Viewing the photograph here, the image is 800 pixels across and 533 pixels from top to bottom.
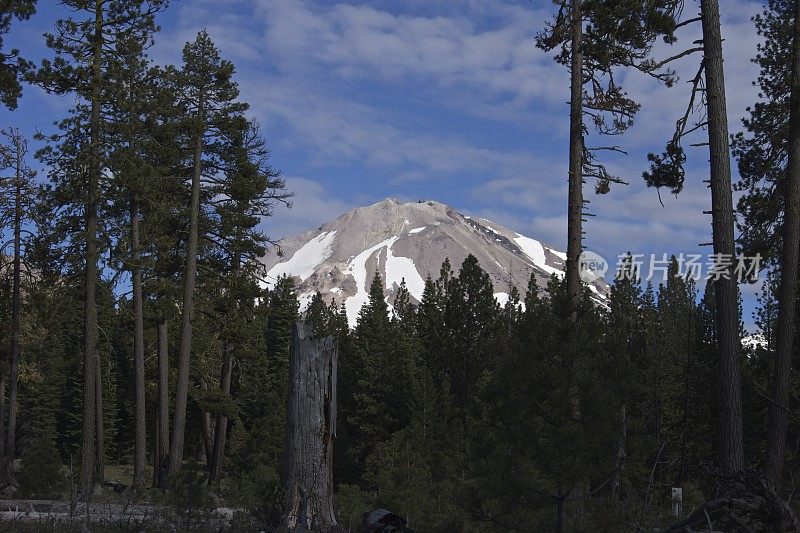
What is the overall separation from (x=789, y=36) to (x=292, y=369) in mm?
13078

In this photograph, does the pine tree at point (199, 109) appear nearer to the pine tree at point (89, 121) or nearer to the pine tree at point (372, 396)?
the pine tree at point (89, 121)

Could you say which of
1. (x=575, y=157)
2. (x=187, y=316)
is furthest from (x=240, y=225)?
(x=575, y=157)

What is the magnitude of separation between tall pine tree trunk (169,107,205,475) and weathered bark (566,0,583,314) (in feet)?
42.4

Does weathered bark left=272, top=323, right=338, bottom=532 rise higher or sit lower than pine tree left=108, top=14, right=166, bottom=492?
lower

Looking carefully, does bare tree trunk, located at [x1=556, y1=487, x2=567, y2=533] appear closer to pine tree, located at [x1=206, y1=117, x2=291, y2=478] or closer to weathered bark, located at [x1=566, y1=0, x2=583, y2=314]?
weathered bark, located at [x1=566, y1=0, x2=583, y2=314]

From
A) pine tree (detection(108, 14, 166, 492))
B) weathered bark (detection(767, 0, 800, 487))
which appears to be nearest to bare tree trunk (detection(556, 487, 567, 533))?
weathered bark (detection(767, 0, 800, 487))

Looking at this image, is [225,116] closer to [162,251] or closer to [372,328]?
[162,251]

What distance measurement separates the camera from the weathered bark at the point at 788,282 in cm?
1475

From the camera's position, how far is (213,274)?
1009 inches

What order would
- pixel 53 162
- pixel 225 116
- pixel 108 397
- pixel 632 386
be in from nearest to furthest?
pixel 632 386 < pixel 53 162 < pixel 225 116 < pixel 108 397

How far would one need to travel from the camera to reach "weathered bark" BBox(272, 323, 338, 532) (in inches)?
316

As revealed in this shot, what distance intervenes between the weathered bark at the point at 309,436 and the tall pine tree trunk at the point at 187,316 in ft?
50.3

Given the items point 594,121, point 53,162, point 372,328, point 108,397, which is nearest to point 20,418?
point 108,397

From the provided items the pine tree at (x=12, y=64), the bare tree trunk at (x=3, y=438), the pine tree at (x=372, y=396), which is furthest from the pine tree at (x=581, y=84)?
the pine tree at (x=372, y=396)
